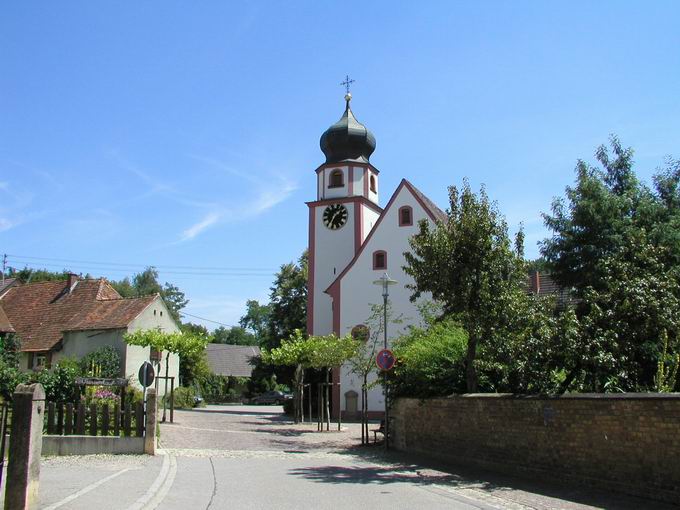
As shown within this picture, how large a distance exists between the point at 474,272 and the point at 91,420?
30.9 feet

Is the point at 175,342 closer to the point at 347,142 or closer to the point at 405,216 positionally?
the point at 405,216

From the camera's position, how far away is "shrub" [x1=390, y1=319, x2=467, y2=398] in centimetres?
1645

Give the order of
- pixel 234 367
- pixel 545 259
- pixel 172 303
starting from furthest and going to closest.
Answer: pixel 172 303
pixel 234 367
pixel 545 259

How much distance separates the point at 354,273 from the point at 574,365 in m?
23.4

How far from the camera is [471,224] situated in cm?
1502

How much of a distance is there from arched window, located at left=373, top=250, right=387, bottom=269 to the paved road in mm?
18495

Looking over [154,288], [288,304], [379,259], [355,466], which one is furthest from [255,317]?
[355,466]

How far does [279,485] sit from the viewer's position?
11.5m

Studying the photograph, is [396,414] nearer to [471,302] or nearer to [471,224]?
[471,302]

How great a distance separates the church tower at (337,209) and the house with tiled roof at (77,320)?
953cm

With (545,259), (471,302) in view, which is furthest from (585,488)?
(545,259)

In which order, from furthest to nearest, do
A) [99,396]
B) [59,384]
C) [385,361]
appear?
1. [99,396]
2. [59,384]
3. [385,361]

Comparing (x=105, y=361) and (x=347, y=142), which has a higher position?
(x=347, y=142)

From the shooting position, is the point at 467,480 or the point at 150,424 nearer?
the point at 467,480
